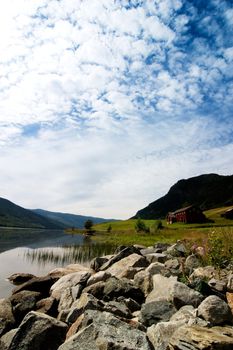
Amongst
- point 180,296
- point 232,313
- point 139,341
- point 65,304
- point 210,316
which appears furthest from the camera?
point 65,304

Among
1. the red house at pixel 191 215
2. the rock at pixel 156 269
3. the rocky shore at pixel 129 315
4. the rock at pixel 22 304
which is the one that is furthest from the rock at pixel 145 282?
the red house at pixel 191 215

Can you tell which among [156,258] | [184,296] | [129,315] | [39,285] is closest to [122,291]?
[129,315]

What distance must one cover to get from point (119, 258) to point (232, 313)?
43.6 feet

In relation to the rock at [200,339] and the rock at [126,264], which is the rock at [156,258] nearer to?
the rock at [126,264]

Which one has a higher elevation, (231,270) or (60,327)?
(231,270)

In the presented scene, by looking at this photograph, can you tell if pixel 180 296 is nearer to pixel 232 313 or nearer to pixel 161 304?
pixel 161 304

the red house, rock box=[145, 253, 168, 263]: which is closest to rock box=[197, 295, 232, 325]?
rock box=[145, 253, 168, 263]

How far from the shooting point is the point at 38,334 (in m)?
9.57

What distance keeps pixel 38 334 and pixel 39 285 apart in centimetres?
952

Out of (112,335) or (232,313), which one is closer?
(112,335)

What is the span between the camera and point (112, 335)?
316 inches

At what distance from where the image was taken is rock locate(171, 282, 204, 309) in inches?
413

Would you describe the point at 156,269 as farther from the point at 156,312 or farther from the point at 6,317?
the point at 6,317

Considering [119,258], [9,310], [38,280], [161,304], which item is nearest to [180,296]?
[161,304]
